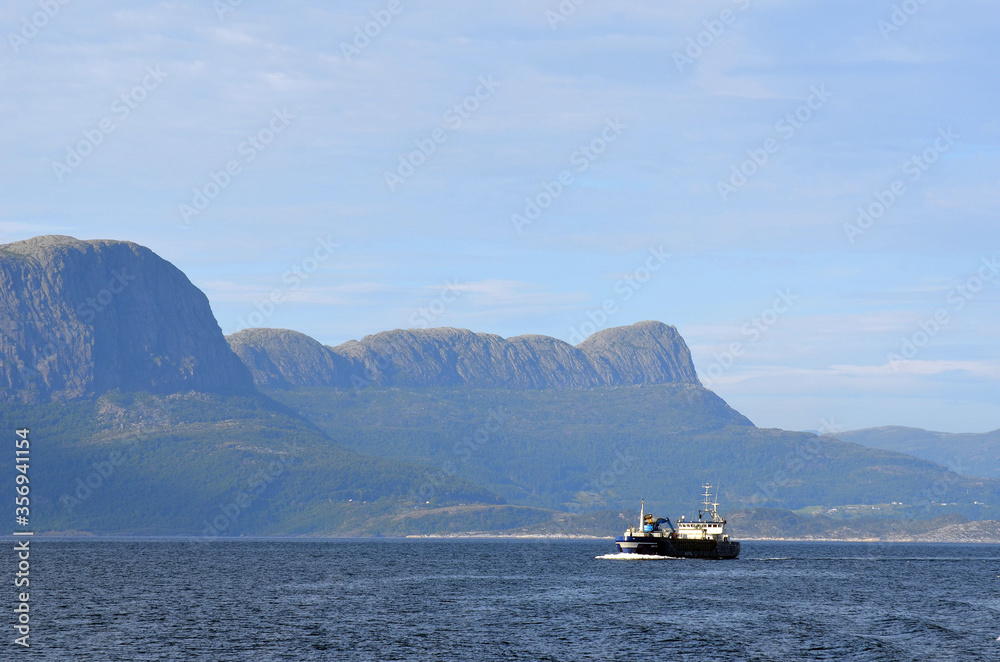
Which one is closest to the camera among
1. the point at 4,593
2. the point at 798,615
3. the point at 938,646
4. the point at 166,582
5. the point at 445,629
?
the point at 938,646

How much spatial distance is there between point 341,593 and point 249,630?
2021 inches

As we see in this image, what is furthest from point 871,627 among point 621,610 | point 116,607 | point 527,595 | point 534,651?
point 116,607

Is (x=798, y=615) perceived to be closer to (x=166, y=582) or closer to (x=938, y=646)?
(x=938, y=646)

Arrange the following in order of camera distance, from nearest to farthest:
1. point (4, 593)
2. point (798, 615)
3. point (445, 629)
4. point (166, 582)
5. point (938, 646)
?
point (938, 646)
point (445, 629)
point (798, 615)
point (4, 593)
point (166, 582)

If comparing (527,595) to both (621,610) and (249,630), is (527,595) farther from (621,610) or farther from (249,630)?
(249,630)

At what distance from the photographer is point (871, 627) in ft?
415

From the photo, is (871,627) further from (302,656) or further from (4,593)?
(4,593)

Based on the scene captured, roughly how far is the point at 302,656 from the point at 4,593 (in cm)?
8281

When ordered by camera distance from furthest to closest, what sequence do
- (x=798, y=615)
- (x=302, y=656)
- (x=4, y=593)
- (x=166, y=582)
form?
(x=166, y=582), (x=4, y=593), (x=798, y=615), (x=302, y=656)

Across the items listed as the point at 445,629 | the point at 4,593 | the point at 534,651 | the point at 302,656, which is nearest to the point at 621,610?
the point at 445,629

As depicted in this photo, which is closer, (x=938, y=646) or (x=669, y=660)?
(x=669, y=660)

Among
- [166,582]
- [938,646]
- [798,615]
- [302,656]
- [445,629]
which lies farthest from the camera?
[166,582]

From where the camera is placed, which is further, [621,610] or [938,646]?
[621,610]

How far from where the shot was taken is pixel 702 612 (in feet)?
462
